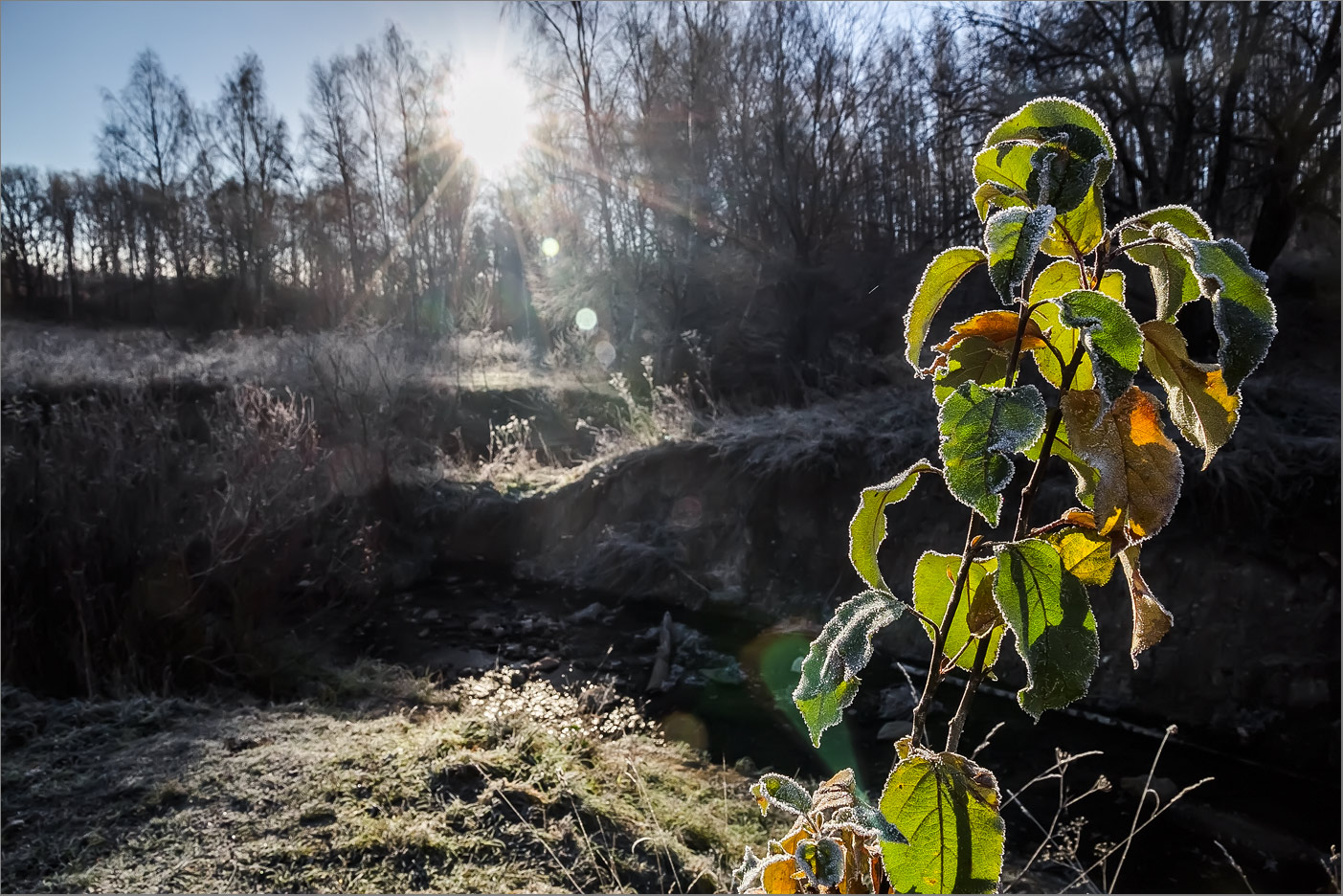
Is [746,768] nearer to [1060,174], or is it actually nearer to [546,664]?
[546,664]

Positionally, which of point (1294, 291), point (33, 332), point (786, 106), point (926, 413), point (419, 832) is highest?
point (786, 106)

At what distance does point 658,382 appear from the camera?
10.8 metres

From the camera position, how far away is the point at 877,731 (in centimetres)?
479

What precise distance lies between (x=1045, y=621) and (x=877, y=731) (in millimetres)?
4577

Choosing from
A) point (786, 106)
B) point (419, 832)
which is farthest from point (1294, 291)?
point (419, 832)

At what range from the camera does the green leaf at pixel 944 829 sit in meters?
0.63

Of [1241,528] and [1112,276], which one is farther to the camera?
[1241,528]

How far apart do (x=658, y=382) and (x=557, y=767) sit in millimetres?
7940

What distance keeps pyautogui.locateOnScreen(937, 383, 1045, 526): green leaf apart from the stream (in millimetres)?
2333

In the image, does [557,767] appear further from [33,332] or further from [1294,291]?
[33,332]

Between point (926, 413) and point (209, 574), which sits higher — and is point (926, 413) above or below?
above

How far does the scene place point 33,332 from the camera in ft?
46.1

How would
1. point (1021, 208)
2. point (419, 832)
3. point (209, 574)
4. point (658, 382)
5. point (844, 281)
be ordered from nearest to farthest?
1. point (1021, 208)
2. point (419, 832)
3. point (209, 574)
4. point (844, 281)
5. point (658, 382)

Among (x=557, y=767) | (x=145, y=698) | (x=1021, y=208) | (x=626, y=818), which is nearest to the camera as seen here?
(x=1021, y=208)
